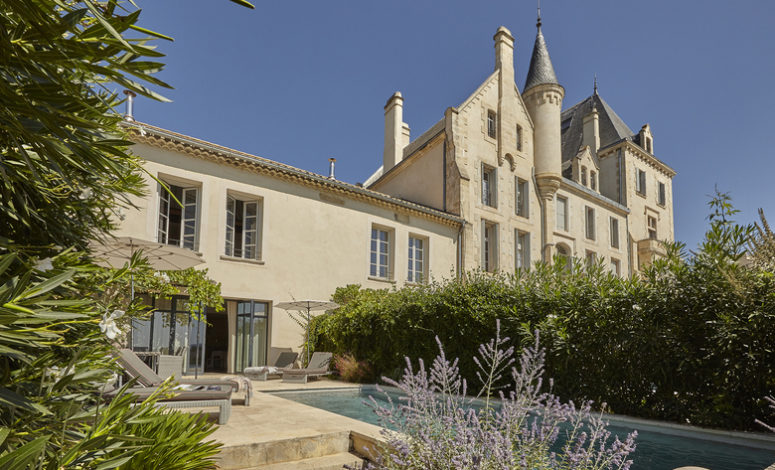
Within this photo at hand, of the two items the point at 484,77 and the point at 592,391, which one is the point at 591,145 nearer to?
the point at 484,77

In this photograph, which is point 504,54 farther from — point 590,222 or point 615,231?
point 615,231

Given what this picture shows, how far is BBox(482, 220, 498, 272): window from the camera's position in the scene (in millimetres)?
19438

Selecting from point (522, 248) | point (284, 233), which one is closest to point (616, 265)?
point (522, 248)

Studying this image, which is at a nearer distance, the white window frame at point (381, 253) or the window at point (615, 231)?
the white window frame at point (381, 253)

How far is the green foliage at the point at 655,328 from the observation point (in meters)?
5.73

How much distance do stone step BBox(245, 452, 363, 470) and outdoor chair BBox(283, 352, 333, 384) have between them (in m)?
7.03

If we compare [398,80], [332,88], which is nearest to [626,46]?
[332,88]

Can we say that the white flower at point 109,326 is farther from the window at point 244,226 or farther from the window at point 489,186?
the window at point 489,186

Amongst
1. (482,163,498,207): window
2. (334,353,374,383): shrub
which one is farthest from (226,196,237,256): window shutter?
(482,163,498,207): window

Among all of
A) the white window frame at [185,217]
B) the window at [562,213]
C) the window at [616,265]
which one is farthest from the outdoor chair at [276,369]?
the window at [616,265]

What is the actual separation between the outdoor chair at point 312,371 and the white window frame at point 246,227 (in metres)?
3.63

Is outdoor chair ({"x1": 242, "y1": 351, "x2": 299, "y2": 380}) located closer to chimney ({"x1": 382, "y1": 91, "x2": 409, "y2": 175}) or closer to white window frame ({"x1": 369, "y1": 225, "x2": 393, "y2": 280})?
white window frame ({"x1": 369, "y1": 225, "x2": 393, "y2": 280})

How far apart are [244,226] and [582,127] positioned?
924 inches

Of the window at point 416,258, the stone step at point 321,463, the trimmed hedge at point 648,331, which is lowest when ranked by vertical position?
the stone step at point 321,463
